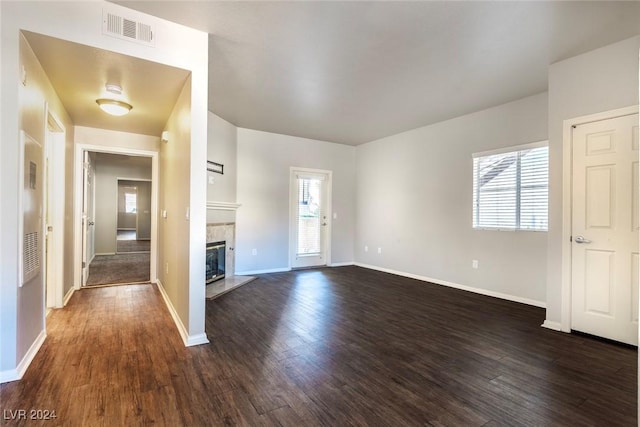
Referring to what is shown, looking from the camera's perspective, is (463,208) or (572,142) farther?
(463,208)

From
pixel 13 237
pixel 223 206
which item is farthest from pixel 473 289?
pixel 13 237

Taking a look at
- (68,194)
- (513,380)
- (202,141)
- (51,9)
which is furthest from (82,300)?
(513,380)

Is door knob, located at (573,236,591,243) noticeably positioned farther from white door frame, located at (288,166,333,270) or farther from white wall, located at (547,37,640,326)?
white door frame, located at (288,166,333,270)

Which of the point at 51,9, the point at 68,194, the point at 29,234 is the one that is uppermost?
the point at 51,9

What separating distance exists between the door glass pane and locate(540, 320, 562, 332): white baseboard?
411 cm

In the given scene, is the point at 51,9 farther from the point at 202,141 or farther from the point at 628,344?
the point at 628,344

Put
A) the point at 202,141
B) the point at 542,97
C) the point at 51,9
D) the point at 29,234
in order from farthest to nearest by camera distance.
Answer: the point at 542,97 < the point at 202,141 < the point at 29,234 < the point at 51,9

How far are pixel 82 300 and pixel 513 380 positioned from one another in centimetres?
473

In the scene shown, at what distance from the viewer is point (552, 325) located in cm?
316

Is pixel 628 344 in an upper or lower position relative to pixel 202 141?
lower

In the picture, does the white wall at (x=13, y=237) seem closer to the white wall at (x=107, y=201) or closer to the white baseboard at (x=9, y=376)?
the white baseboard at (x=9, y=376)

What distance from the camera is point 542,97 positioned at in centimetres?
385

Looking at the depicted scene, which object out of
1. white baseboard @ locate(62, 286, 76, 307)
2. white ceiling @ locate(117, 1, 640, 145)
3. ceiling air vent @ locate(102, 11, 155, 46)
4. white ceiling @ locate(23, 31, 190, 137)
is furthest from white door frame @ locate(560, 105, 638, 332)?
white baseboard @ locate(62, 286, 76, 307)

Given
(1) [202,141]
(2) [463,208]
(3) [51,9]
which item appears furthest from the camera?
(2) [463,208]
